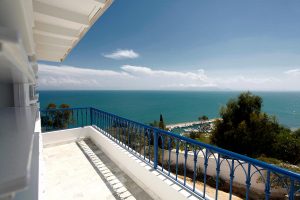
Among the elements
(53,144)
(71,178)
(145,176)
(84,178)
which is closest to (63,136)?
(53,144)

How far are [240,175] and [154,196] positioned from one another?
6.73 meters

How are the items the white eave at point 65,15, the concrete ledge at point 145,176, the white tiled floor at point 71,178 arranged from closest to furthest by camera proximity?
the white eave at point 65,15 → the concrete ledge at point 145,176 → the white tiled floor at point 71,178

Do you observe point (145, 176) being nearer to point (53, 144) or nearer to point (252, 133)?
point (53, 144)

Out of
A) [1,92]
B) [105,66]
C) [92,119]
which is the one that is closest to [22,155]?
[1,92]

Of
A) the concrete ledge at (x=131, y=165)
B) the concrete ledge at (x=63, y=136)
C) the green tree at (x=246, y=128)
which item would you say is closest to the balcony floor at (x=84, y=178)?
the concrete ledge at (x=131, y=165)

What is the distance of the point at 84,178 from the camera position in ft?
10.0

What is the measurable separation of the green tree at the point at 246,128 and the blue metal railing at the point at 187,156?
4536 mm

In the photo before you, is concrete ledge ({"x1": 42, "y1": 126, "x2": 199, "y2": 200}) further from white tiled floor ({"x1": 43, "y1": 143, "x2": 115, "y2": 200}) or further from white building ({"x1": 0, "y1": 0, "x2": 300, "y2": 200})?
white tiled floor ({"x1": 43, "y1": 143, "x2": 115, "y2": 200})

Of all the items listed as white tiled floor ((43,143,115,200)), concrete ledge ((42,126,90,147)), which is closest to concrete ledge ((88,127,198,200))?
white tiled floor ((43,143,115,200))

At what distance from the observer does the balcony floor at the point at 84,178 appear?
263cm

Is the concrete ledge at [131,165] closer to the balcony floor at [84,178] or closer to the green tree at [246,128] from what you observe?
the balcony floor at [84,178]

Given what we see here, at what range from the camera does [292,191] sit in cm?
137

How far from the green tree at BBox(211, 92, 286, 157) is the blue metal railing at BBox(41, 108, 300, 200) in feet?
14.9

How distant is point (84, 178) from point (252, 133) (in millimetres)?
11854
